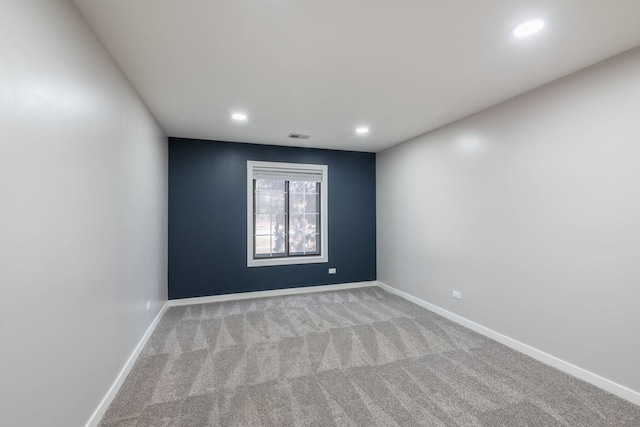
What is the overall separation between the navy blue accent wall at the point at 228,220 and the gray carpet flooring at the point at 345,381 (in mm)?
1010

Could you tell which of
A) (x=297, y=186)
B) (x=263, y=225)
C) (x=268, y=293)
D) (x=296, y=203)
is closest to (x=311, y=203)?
(x=296, y=203)

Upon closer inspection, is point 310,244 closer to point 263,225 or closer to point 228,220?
point 263,225

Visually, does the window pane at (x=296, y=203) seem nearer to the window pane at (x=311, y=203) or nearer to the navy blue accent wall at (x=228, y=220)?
the window pane at (x=311, y=203)

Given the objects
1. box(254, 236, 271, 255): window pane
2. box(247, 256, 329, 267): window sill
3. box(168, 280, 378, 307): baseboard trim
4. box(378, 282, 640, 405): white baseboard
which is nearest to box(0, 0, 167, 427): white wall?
box(168, 280, 378, 307): baseboard trim

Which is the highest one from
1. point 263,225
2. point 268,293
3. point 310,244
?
point 263,225

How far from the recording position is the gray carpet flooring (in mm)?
1900

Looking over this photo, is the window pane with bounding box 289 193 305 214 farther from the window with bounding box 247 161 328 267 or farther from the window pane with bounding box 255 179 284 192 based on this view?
the window pane with bounding box 255 179 284 192

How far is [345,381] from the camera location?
230cm

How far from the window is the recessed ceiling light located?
341 centimetres

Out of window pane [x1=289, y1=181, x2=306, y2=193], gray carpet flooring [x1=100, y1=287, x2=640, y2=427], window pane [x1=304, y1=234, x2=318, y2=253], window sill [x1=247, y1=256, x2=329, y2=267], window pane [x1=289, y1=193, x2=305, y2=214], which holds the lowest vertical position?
gray carpet flooring [x1=100, y1=287, x2=640, y2=427]

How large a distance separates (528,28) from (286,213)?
3.86 m

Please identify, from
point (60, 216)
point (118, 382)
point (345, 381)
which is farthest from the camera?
point (345, 381)

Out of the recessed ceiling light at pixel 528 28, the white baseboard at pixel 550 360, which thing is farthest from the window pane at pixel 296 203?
the recessed ceiling light at pixel 528 28

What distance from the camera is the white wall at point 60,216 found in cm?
112
